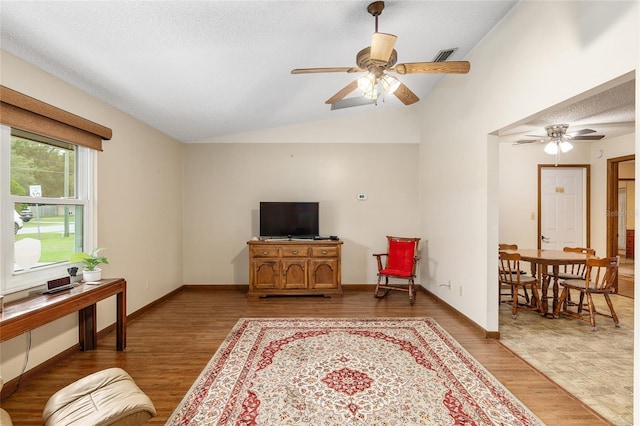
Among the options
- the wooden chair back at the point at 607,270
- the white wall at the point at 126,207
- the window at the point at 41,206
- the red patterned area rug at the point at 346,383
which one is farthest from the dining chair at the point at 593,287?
the window at the point at 41,206

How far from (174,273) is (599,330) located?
18.2 ft

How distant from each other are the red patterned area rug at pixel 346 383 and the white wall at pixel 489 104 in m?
1.00

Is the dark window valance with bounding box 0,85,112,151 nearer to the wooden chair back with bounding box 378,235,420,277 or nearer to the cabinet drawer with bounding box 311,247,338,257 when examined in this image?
the cabinet drawer with bounding box 311,247,338,257

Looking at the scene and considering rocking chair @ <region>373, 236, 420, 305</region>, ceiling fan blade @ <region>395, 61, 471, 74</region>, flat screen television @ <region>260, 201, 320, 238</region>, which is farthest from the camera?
flat screen television @ <region>260, 201, 320, 238</region>

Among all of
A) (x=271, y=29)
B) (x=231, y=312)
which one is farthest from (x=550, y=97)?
(x=231, y=312)

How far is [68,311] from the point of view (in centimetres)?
235

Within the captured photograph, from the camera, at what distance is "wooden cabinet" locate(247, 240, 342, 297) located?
462cm

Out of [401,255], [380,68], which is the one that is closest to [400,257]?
[401,255]

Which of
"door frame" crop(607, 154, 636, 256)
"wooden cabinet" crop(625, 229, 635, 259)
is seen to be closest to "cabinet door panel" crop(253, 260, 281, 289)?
"door frame" crop(607, 154, 636, 256)

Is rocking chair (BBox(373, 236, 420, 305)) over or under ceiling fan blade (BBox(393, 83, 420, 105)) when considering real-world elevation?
under

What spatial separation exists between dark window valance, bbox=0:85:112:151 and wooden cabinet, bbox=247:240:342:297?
2333 mm

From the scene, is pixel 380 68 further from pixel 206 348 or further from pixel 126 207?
pixel 126 207

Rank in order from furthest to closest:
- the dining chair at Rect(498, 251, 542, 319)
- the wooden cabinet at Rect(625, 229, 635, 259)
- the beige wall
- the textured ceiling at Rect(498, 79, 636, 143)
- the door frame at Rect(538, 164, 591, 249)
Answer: the wooden cabinet at Rect(625, 229, 635, 259) < the door frame at Rect(538, 164, 591, 249) < the beige wall < the dining chair at Rect(498, 251, 542, 319) < the textured ceiling at Rect(498, 79, 636, 143)

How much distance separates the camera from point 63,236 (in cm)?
287
